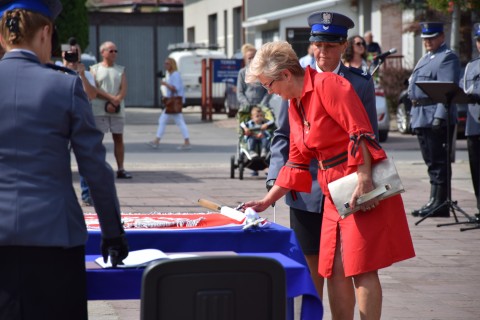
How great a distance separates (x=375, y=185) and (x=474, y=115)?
21.2ft

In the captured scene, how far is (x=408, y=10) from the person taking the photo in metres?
29.1

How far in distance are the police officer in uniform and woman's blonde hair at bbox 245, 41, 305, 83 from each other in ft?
1.83

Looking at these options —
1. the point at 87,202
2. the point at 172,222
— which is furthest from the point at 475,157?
the point at 172,222

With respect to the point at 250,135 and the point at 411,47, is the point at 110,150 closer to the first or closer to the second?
the point at 250,135

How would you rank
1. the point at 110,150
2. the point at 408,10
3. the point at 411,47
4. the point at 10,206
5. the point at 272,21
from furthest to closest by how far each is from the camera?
the point at 272,21 < the point at 411,47 < the point at 408,10 < the point at 110,150 < the point at 10,206

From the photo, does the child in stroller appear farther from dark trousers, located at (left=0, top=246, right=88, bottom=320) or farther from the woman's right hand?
dark trousers, located at (left=0, top=246, right=88, bottom=320)

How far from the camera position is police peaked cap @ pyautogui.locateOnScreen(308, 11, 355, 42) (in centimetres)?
618

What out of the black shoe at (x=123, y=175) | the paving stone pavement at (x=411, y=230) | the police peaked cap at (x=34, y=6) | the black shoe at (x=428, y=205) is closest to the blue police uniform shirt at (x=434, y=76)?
the black shoe at (x=428, y=205)

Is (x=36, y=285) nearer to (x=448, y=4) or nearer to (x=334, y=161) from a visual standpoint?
(x=334, y=161)

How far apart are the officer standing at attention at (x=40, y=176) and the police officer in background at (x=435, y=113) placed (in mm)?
8144

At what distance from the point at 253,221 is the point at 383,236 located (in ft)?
2.15

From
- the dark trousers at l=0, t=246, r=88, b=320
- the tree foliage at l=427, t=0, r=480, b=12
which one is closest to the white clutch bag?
the dark trousers at l=0, t=246, r=88, b=320

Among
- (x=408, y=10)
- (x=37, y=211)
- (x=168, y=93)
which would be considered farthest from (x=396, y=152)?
(x=37, y=211)

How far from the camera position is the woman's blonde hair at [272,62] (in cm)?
566
